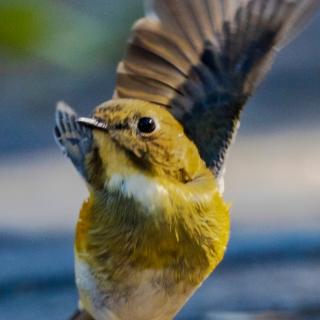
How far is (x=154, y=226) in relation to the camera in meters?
3.34

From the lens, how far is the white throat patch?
3262mm

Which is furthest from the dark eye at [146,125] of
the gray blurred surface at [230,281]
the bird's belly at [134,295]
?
the gray blurred surface at [230,281]

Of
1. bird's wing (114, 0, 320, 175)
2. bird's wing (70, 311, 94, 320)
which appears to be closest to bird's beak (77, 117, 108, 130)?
bird's wing (114, 0, 320, 175)

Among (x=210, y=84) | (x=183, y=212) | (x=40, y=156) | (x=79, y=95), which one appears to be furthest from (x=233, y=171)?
(x=183, y=212)

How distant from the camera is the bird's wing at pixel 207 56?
378 centimetres

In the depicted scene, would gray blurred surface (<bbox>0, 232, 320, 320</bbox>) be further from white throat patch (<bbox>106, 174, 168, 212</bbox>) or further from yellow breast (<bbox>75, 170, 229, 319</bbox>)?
white throat patch (<bbox>106, 174, 168, 212</bbox>)

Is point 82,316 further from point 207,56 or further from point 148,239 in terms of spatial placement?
point 207,56

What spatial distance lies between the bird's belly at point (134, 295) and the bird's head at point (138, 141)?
242 mm

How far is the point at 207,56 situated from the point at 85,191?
2738 millimetres

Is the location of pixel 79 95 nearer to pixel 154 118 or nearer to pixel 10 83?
pixel 10 83

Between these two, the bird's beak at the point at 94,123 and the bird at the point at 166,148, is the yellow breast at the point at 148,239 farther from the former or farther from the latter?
the bird's beak at the point at 94,123

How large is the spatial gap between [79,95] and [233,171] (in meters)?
1.61

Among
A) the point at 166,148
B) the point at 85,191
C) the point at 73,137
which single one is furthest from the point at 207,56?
the point at 85,191

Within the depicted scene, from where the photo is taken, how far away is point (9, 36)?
260cm
